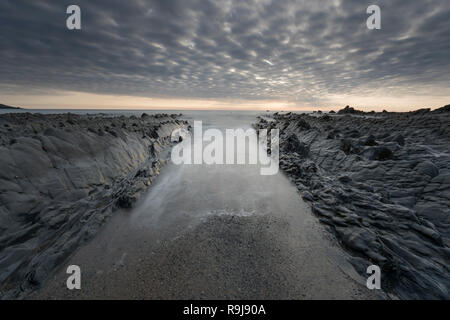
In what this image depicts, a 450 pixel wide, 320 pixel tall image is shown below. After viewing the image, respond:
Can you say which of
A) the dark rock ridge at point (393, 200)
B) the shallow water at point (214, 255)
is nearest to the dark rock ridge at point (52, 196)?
the shallow water at point (214, 255)

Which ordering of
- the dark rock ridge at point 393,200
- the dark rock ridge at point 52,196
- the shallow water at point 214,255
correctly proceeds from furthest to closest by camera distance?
the dark rock ridge at point 52,196 → the dark rock ridge at point 393,200 → the shallow water at point 214,255

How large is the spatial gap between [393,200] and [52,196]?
39.5 feet

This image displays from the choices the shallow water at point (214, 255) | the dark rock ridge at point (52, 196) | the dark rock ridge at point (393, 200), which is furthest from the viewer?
the dark rock ridge at point (52, 196)

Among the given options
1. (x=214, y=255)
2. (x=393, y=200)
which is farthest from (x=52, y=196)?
(x=393, y=200)

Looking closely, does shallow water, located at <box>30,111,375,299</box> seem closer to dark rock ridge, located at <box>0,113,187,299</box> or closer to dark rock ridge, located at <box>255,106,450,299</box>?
dark rock ridge, located at <box>0,113,187,299</box>

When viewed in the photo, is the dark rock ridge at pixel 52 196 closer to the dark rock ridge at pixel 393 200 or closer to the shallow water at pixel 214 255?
the shallow water at pixel 214 255

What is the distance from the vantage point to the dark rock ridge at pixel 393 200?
3.69 meters

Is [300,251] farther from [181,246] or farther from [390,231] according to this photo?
[181,246]

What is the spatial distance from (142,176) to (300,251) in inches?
317

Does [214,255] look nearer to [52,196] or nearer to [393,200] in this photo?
[52,196]

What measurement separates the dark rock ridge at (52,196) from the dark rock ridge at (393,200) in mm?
7175

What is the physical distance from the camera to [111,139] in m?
11.0

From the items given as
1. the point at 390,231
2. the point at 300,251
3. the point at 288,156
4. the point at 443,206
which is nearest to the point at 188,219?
the point at 300,251

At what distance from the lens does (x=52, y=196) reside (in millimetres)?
5949
